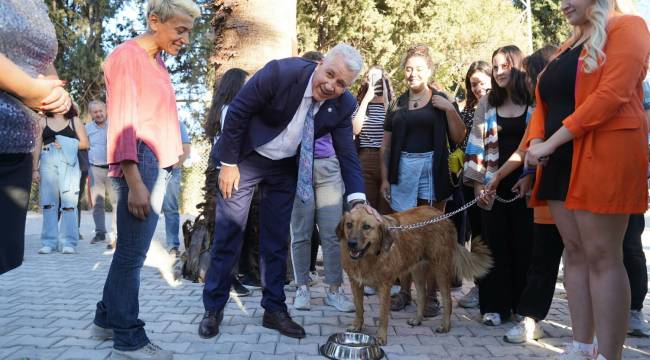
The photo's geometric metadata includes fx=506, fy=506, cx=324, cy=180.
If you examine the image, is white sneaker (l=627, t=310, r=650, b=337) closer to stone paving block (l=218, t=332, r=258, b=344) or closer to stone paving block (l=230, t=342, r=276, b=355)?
stone paving block (l=230, t=342, r=276, b=355)

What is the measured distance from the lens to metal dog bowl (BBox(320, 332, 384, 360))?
125 inches

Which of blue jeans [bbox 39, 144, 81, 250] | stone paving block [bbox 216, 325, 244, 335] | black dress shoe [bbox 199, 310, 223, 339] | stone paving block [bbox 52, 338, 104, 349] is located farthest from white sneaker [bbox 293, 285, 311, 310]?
blue jeans [bbox 39, 144, 81, 250]

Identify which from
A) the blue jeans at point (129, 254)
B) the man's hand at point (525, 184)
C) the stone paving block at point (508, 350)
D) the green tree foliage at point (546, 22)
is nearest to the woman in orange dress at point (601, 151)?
the man's hand at point (525, 184)

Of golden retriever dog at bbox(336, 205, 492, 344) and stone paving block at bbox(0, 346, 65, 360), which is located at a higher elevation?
golden retriever dog at bbox(336, 205, 492, 344)

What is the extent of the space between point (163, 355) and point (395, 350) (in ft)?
5.03

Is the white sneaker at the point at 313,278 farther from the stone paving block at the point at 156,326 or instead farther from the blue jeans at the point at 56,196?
the blue jeans at the point at 56,196

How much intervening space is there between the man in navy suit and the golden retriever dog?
0.26 meters

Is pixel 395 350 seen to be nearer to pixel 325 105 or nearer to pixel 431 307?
pixel 431 307

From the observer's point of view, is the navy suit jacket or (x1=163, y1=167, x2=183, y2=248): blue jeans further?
(x1=163, y1=167, x2=183, y2=248): blue jeans

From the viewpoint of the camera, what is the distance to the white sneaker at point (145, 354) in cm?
307

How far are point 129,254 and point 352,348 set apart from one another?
1484mm

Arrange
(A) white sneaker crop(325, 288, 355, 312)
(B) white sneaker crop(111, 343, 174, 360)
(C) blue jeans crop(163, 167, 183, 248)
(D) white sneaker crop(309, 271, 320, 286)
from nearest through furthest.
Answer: (B) white sneaker crop(111, 343, 174, 360) → (A) white sneaker crop(325, 288, 355, 312) → (D) white sneaker crop(309, 271, 320, 286) → (C) blue jeans crop(163, 167, 183, 248)

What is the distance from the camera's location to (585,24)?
2691 millimetres

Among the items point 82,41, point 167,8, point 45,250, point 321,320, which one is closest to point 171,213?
point 45,250
